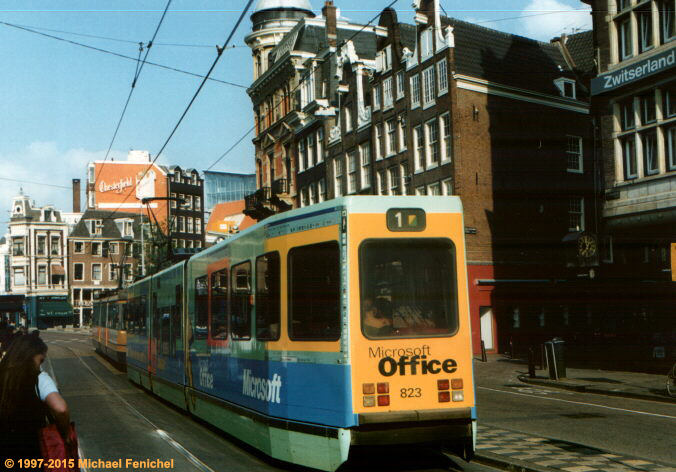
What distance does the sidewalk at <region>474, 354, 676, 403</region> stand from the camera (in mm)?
18172

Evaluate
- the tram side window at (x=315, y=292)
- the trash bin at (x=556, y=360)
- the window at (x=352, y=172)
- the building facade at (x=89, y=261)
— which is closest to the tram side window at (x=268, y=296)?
the tram side window at (x=315, y=292)

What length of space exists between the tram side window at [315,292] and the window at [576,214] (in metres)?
32.7

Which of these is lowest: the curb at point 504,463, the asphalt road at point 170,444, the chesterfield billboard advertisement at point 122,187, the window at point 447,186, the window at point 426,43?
the asphalt road at point 170,444

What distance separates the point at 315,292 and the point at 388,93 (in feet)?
110

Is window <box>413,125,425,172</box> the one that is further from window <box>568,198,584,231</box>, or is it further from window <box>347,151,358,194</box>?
window <box>568,198,584,231</box>

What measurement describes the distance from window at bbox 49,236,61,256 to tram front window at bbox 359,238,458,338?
349 feet

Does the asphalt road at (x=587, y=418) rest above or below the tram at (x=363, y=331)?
below

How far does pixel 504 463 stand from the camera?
29.6ft

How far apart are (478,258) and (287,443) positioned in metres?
28.7

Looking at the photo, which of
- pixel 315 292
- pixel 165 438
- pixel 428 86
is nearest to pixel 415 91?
pixel 428 86

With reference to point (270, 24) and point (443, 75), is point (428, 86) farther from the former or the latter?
point (270, 24)

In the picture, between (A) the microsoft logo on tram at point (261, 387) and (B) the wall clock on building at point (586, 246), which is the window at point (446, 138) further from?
(A) the microsoft logo on tram at point (261, 387)

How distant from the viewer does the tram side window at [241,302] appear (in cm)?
1023

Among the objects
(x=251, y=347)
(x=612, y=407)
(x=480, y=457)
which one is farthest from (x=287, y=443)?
(x=612, y=407)
